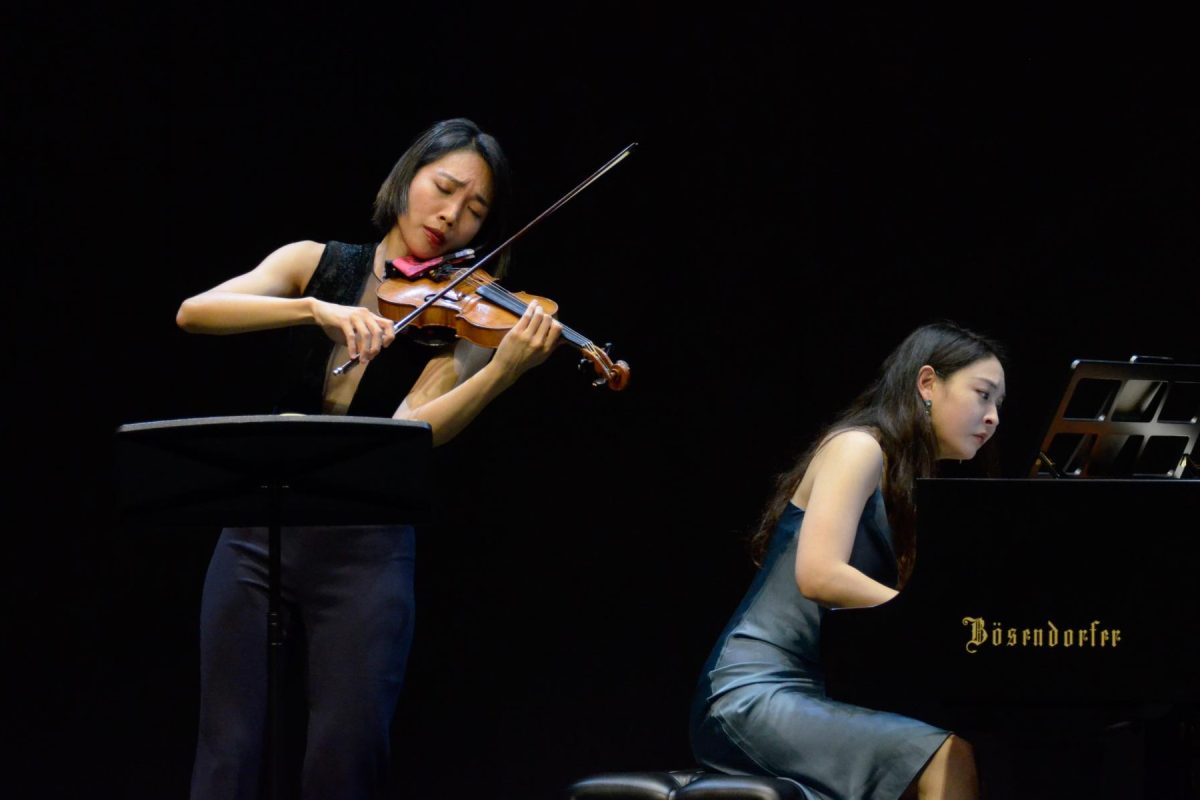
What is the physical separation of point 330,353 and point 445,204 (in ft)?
1.11

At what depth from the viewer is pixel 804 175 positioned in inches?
135

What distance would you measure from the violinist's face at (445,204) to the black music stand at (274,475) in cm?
66

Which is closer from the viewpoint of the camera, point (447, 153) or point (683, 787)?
point (683, 787)

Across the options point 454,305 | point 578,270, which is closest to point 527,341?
point 454,305

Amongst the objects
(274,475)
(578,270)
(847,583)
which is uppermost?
(578,270)

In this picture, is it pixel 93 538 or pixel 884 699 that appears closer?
pixel 884 699

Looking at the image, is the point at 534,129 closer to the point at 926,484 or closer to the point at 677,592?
the point at 677,592

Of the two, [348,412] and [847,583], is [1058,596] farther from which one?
[348,412]

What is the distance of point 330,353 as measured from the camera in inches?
96.7

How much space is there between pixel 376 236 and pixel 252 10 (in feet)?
1.95

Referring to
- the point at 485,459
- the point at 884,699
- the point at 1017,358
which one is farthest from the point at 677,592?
the point at 884,699

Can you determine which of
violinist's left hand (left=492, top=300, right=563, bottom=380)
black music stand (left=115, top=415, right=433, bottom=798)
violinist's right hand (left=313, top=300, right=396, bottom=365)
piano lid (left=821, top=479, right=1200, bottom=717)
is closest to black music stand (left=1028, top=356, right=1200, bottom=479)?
piano lid (left=821, top=479, right=1200, bottom=717)

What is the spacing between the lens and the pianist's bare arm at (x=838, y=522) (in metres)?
2.29

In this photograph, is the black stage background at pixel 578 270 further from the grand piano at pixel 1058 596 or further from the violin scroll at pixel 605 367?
the grand piano at pixel 1058 596
